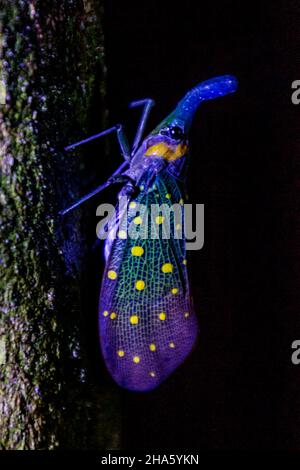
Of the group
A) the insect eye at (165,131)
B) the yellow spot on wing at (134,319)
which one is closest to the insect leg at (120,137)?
the insect eye at (165,131)

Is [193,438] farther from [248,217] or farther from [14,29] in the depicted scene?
[14,29]

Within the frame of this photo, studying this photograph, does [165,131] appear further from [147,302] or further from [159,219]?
[147,302]

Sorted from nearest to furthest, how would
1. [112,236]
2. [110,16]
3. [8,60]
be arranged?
[8,60] < [112,236] < [110,16]

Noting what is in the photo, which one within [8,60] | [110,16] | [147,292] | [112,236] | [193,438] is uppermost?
[110,16]

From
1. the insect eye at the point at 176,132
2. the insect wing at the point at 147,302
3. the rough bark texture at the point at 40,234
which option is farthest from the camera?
the insect eye at the point at 176,132

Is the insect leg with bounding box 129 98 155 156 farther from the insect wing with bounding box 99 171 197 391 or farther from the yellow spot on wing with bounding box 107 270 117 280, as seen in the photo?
the yellow spot on wing with bounding box 107 270 117 280

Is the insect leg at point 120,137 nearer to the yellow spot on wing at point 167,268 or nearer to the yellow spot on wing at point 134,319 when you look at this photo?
the yellow spot on wing at point 167,268

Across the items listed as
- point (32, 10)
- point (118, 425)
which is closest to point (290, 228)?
point (118, 425)
